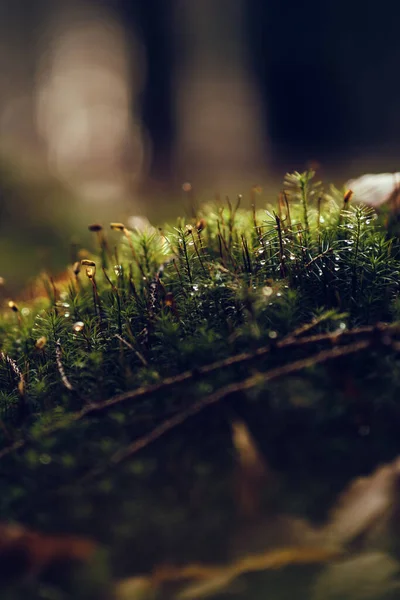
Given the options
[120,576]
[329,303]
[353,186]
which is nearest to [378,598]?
[120,576]

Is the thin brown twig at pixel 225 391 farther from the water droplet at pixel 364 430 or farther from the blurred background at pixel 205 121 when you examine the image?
the blurred background at pixel 205 121

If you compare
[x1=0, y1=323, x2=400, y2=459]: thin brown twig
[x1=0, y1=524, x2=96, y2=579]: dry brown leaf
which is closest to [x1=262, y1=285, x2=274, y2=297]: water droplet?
[x1=0, y1=323, x2=400, y2=459]: thin brown twig

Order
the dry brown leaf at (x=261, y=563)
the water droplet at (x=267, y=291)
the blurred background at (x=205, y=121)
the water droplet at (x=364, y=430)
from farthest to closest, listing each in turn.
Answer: the blurred background at (x=205, y=121)
the water droplet at (x=267, y=291)
the water droplet at (x=364, y=430)
the dry brown leaf at (x=261, y=563)

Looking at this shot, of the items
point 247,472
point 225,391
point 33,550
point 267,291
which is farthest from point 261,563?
point 267,291

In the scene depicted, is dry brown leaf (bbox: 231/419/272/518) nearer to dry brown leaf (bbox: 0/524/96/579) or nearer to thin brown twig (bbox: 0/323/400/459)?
thin brown twig (bbox: 0/323/400/459)

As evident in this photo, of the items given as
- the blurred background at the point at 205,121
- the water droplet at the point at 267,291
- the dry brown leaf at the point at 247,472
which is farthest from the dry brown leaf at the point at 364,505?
the blurred background at the point at 205,121

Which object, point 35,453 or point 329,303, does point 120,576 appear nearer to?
point 35,453

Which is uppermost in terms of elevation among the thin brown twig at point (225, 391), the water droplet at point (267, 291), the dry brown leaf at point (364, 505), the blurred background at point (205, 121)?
the blurred background at point (205, 121)
